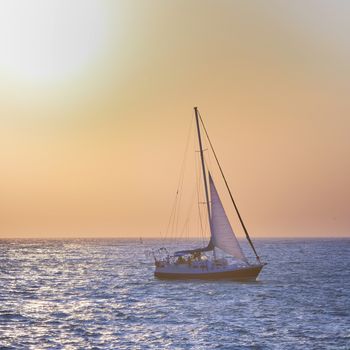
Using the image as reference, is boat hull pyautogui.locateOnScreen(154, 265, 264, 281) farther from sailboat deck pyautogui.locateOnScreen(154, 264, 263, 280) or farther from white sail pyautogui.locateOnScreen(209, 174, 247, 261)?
white sail pyautogui.locateOnScreen(209, 174, 247, 261)

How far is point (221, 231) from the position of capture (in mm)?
73562

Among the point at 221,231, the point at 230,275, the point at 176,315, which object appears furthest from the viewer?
the point at 221,231

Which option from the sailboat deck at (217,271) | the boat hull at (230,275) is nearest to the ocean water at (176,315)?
the boat hull at (230,275)

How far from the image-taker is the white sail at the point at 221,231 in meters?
72.9

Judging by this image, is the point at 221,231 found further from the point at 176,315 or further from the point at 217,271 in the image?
the point at 176,315

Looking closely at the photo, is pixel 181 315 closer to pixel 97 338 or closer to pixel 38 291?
pixel 97 338

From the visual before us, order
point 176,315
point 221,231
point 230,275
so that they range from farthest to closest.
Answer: point 221,231, point 230,275, point 176,315

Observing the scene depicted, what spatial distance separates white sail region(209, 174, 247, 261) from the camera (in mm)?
72875

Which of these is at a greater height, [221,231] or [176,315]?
[221,231]

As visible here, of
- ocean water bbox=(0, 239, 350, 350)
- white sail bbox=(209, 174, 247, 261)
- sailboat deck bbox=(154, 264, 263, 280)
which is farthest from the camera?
white sail bbox=(209, 174, 247, 261)

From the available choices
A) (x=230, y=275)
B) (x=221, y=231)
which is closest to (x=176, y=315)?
(x=230, y=275)

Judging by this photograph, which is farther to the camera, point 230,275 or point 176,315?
point 230,275

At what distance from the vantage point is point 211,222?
74.1m

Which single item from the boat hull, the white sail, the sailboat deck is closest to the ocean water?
the boat hull
